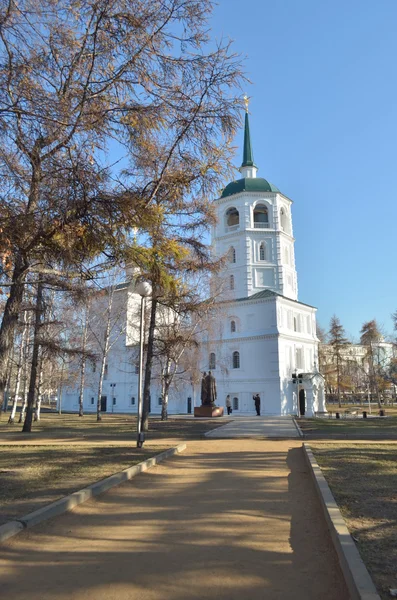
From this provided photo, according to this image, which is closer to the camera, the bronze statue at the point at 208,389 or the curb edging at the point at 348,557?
the curb edging at the point at 348,557

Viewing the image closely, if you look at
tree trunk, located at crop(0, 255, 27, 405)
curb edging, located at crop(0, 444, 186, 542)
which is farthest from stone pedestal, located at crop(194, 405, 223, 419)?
tree trunk, located at crop(0, 255, 27, 405)

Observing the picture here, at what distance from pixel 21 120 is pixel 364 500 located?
7.29 meters

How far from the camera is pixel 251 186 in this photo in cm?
5050

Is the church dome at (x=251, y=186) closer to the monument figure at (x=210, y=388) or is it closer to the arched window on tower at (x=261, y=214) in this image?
the arched window on tower at (x=261, y=214)

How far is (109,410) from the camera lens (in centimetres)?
5688

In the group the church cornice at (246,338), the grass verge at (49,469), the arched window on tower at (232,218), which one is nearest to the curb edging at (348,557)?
the grass verge at (49,469)

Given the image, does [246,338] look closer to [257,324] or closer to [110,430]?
[257,324]

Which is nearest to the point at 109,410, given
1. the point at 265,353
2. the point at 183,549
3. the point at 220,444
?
the point at 265,353

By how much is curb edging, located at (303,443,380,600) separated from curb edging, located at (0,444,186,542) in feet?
10.4

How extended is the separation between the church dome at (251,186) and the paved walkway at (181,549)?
149 feet

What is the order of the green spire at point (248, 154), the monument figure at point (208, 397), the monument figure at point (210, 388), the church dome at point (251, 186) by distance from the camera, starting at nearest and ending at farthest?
the monument figure at point (210, 388) < the monument figure at point (208, 397) < the church dome at point (251, 186) < the green spire at point (248, 154)

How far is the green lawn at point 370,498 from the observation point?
372cm

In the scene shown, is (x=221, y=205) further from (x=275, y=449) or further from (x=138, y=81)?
(x=138, y=81)

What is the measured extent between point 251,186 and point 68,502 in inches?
1883
